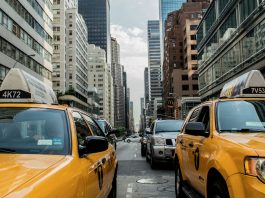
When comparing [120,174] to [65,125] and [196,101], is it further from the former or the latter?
[196,101]

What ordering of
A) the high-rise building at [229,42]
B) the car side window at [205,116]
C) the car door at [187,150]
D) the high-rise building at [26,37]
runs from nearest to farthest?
the car side window at [205,116] → the car door at [187,150] → the high-rise building at [229,42] → the high-rise building at [26,37]

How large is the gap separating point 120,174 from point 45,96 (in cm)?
424

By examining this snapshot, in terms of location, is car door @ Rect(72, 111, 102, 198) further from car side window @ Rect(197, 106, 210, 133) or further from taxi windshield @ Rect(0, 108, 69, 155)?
car side window @ Rect(197, 106, 210, 133)

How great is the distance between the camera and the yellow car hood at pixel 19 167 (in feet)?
10.1

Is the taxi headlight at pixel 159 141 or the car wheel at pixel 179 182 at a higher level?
the taxi headlight at pixel 159 141

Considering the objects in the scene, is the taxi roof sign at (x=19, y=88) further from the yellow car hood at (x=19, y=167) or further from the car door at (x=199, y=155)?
the yellow car hood at (x=19, y=167)

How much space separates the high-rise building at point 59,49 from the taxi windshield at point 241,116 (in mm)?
120449

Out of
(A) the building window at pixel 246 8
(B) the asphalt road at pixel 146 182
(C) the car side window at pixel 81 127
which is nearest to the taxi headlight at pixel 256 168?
(C) the car side window at pixel 81 127

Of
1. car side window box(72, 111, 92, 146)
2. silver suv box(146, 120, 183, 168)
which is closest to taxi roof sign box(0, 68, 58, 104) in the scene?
car side window box(72, 111, 92, 146)

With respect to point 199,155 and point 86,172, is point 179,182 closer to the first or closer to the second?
point 199,155

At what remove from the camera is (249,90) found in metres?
8.25

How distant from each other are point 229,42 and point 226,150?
160ft

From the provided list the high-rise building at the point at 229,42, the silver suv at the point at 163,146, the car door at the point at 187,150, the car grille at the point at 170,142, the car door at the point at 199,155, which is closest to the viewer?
the car door at the point at 199,155

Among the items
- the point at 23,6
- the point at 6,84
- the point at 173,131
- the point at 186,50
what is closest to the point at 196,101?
the point at 186,50
